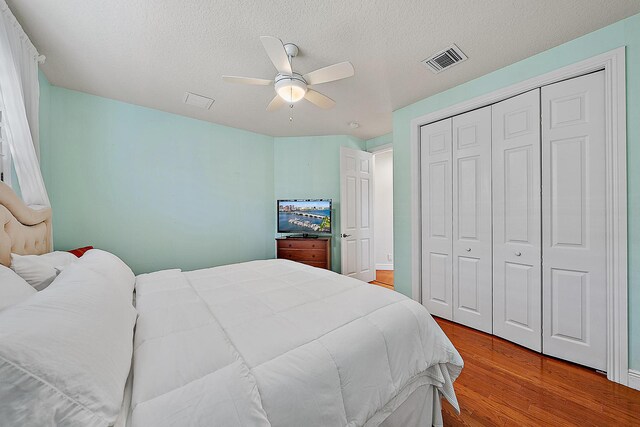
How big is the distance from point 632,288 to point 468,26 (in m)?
2.15

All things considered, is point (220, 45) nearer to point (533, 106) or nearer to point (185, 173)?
point (185, 173)

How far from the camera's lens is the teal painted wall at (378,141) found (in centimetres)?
404

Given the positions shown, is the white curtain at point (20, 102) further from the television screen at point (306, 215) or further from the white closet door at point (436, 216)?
the white closet door at point (436, 216)

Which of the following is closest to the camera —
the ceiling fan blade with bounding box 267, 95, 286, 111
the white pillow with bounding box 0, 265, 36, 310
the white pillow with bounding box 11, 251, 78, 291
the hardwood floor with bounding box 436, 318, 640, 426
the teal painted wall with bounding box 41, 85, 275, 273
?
the white pillow with bounding box 0, 265, 36, 310

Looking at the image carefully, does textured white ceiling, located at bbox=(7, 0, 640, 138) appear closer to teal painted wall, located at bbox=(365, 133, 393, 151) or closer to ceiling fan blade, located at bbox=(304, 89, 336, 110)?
ceiling fan blade, located at bbox=(304, 89, 336, 110)

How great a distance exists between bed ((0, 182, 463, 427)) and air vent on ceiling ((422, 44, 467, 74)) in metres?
1.98

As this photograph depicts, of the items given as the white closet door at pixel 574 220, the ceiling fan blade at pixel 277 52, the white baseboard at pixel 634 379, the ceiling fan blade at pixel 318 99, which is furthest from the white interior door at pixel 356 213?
the white baseboard at pixel 634 379

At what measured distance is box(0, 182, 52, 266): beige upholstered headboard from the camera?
1229mm

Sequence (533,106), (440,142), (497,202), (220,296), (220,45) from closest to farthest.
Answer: (220,296)
(220,45)
(533,106)
(497,202)
(440,142)

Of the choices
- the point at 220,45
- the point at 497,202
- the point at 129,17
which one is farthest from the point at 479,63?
the point at 129,17

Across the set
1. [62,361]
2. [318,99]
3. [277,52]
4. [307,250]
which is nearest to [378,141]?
[307,250]

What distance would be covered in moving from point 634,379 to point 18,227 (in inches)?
158

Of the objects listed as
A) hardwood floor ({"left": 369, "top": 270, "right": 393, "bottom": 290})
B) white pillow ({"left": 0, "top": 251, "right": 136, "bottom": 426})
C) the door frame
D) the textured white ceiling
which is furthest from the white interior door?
white pillow ({"left": 0, "top": 251, "right": 136, "bottom": 426})

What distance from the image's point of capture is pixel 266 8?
1.53 metres
